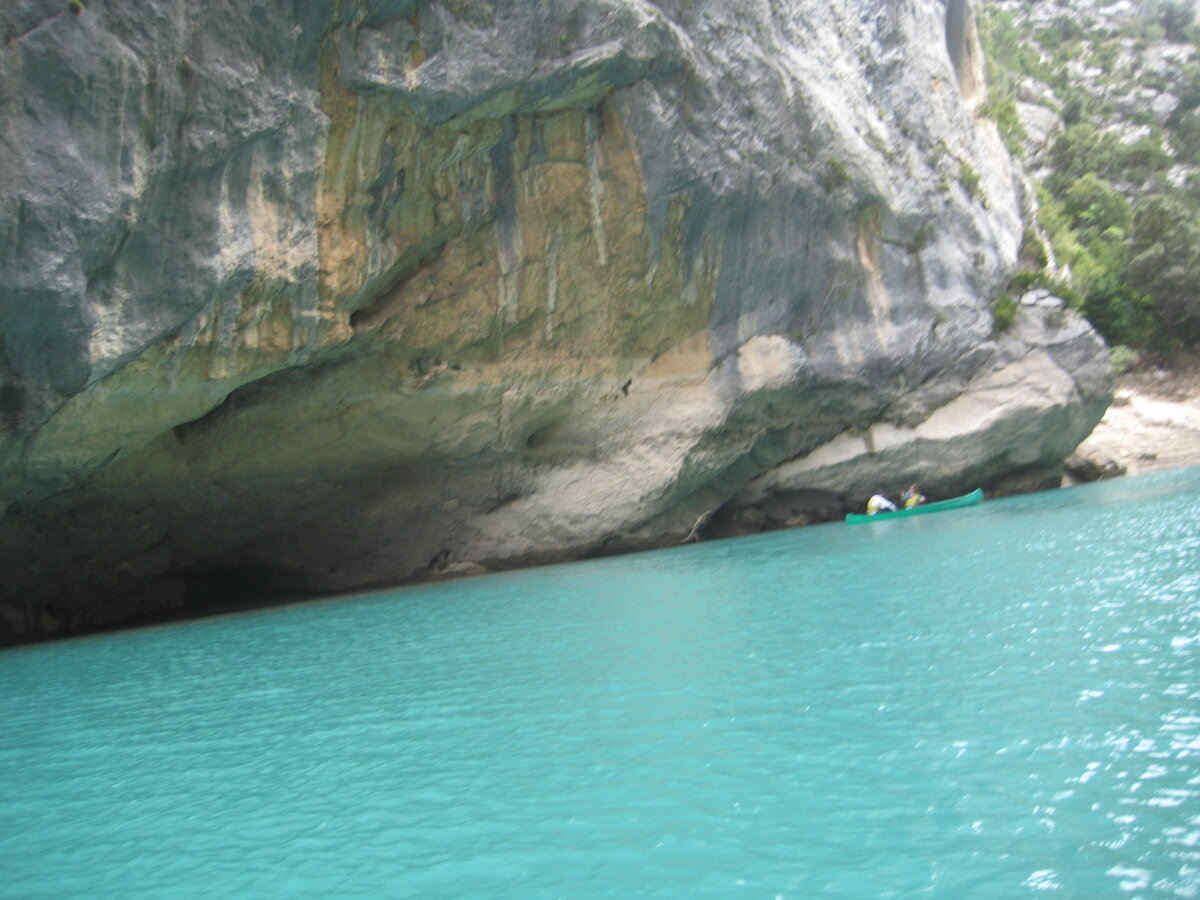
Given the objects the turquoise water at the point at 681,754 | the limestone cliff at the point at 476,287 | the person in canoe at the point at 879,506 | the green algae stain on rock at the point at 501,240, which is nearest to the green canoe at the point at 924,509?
the person in canoe at the point at 879,506

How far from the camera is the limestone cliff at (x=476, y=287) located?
11.5 m

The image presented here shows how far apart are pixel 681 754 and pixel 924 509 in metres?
16.6

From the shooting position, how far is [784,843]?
12.8ft

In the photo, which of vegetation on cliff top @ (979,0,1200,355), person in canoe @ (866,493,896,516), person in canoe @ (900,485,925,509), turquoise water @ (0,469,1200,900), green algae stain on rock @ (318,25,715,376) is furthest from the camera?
vegetation on cliff top @ (979,0,1200,355)

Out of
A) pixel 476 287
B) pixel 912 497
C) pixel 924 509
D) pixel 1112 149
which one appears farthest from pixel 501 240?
pixel 1112 149

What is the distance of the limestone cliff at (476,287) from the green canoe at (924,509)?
0.89 meters

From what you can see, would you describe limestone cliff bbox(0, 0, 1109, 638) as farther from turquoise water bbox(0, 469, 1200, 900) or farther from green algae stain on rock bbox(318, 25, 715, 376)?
turquoise water bbox(0, 469, 1200, 900)

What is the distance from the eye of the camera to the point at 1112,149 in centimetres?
3712

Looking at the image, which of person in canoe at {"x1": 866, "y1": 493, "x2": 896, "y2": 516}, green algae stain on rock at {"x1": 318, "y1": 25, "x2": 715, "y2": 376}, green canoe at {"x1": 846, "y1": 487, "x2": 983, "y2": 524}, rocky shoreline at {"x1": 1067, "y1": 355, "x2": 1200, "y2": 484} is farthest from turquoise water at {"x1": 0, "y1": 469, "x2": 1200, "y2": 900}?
rocky shoreline at {"x1": 1067, "y1": 355, "x2": 1200, "y2": 484}

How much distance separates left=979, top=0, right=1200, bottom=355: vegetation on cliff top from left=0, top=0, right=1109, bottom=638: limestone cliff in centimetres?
460

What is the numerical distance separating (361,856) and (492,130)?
41.0ft

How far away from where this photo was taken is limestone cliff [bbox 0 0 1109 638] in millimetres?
11508

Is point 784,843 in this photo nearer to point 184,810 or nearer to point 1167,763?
point 1167,763

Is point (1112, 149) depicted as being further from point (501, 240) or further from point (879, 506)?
point (501, 240)
